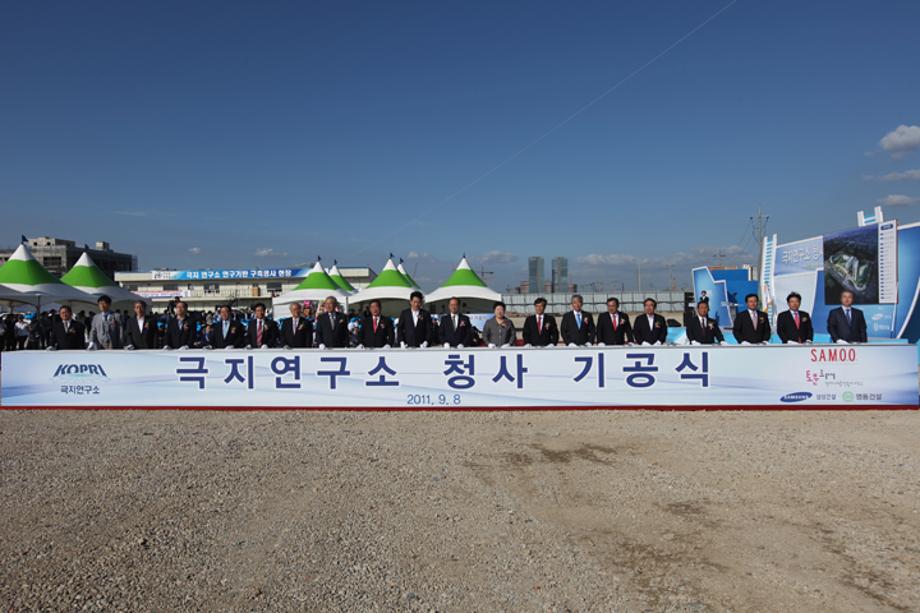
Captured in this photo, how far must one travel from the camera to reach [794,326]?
8461mm

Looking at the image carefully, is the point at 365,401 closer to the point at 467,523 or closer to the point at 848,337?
the point at 467,523

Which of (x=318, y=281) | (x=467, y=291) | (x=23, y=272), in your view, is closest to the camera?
(x=23, y=272)

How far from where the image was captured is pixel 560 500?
4.48 meters

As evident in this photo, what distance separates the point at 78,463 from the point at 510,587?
→ 472 centimetres

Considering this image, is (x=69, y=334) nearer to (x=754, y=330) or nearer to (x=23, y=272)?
(x=23, y=272)

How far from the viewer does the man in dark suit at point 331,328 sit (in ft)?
29.0

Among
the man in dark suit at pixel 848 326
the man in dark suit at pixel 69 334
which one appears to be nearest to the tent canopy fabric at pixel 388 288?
the man in dark suit at pixel 69 334

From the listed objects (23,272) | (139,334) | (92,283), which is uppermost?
(23,272)

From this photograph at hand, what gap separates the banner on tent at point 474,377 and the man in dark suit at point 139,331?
87 centimetres

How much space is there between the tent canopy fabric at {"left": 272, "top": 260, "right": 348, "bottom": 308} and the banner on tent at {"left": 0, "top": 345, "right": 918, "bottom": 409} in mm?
15741

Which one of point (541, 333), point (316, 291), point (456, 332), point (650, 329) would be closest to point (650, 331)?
point (650, 329)

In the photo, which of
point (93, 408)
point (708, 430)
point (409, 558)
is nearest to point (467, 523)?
point (409, 558)

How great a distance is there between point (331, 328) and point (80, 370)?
12.1ft

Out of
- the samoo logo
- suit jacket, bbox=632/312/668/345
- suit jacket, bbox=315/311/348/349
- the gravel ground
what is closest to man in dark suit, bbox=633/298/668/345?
suit jacket, bbox=632/312/668/345
